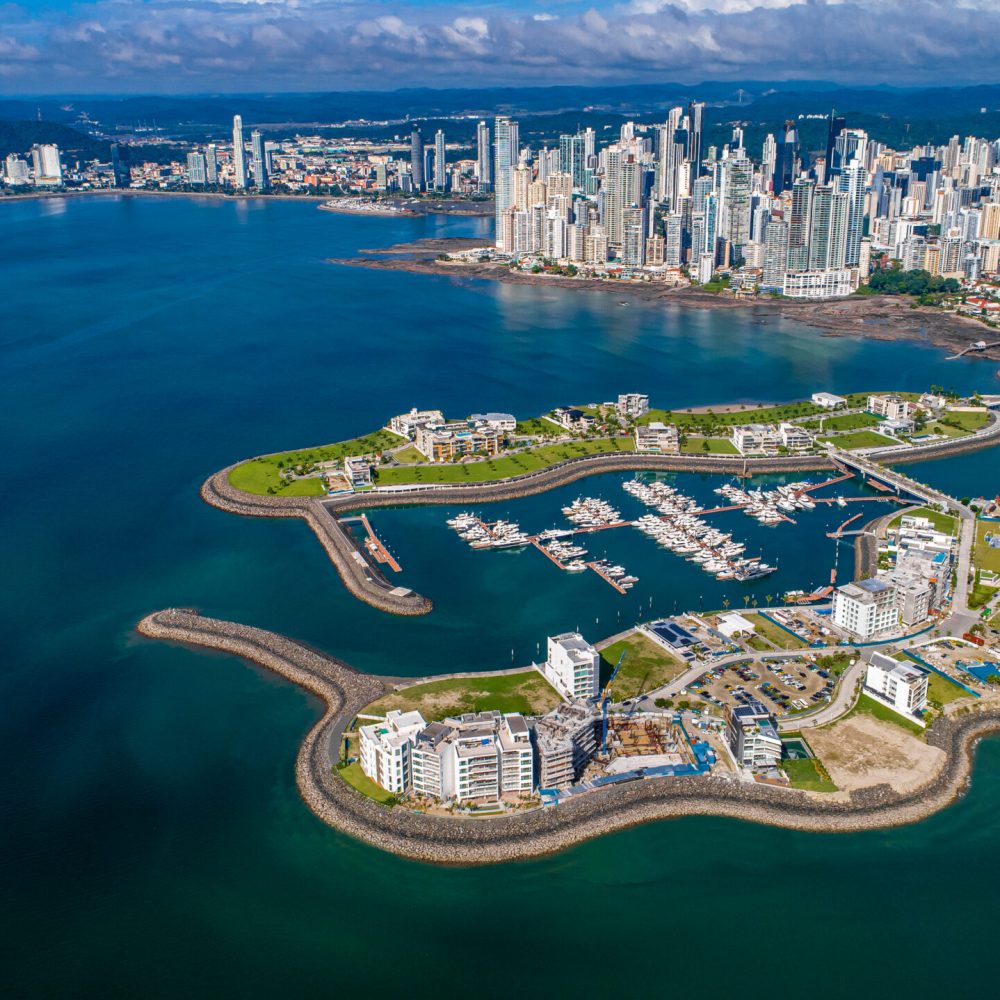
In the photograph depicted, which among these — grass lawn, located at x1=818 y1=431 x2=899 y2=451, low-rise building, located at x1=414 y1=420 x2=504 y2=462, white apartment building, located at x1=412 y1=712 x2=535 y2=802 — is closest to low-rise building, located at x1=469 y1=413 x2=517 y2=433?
low-rise building, located at x1=414 y1=420 x2=504 y2=462

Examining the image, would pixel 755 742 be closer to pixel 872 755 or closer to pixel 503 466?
pixel 872 755

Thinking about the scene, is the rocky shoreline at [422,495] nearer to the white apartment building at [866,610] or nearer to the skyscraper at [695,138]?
the white apartment building at [866,610]

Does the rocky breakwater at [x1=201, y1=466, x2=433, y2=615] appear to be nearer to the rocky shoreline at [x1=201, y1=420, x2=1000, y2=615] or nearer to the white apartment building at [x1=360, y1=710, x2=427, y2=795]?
the rocky shoreline at [x1=201, y1=420, x2=1000, y2=615]

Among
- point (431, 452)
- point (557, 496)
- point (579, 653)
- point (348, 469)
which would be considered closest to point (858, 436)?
point (557, 496)

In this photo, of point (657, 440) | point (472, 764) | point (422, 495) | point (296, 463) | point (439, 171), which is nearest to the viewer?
point (472, 764)

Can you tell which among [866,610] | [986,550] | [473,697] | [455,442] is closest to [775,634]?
[866,610]

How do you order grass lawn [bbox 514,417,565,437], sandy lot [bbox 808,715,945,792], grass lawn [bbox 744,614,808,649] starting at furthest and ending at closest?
grass lawn [bbox 514,417,565,437] < grass lawn [bbox 744,614,808,649] < sandy lot [bbox 808,715,945,792]

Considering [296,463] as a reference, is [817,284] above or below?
above
